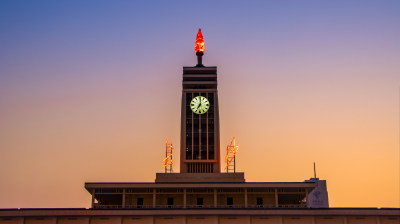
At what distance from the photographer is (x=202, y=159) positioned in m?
102

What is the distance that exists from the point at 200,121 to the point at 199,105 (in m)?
3.32

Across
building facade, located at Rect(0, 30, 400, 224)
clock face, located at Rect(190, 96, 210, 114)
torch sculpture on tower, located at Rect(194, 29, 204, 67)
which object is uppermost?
torch sculpture on tower, located at Rect(194, 29, 204, 67)

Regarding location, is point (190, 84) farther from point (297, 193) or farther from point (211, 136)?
point (297, 193)

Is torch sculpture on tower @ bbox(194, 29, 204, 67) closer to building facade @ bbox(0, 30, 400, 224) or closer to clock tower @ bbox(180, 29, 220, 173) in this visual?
building facade @ bbox(0, 30, 400, 224)

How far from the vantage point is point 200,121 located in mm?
105625

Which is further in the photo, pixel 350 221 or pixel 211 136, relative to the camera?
pixel 211 136

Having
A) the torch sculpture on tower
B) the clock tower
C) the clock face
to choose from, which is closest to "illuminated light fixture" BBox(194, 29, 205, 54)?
the torch sculpture on tower

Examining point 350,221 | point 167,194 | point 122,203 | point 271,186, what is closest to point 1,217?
point 122,203

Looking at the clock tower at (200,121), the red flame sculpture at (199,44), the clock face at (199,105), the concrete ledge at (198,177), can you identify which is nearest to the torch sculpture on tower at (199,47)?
the red flame sculpture at (199,44)

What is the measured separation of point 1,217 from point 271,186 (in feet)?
140

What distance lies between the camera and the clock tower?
10238cm

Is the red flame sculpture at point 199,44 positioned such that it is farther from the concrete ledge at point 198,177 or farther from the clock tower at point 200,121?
the concrete ledge at point 198,177

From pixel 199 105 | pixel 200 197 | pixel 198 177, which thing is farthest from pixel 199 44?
A: pixel 200 197

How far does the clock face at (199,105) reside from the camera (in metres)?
106
